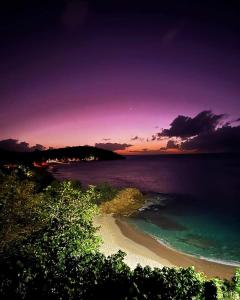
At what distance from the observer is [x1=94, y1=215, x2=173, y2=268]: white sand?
2630 cm

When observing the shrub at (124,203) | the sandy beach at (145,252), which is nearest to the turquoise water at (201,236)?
the sandy beach at (145,252)

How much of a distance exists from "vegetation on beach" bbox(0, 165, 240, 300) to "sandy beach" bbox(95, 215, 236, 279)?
962 centimetres

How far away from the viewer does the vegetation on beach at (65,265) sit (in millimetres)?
12766

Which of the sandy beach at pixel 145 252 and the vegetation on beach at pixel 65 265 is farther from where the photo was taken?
the sandy beach at pixel 145 252

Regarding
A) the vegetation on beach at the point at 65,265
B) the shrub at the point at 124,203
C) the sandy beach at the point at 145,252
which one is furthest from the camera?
the shrub at the point at 124,203

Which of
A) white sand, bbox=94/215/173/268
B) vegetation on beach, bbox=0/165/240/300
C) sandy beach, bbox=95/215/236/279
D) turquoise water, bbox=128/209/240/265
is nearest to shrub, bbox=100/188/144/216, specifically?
turquoise water, bbox=128/209/240/265

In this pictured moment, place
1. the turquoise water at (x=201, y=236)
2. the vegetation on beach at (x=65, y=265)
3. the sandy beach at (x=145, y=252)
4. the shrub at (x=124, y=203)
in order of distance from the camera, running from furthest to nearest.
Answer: the shrub at (x=124, y=203) < the turquoise water at (x=201, y=236) < the sandy beach at (x=145, y=252) < the vegetation on beach at (x=65, y=265)

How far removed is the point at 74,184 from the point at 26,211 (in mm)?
35272

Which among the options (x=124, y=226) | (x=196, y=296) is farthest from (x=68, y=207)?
(x=124, y=226)

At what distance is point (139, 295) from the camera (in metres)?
11.8

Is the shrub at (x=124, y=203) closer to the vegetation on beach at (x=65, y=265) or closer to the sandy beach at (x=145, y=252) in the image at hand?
the sandy beach at (x=145, y=252)

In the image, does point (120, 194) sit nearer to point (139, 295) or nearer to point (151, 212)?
point (151, 212)

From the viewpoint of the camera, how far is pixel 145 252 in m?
29.4

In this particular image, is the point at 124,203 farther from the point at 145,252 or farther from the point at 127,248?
the point at 145,252
